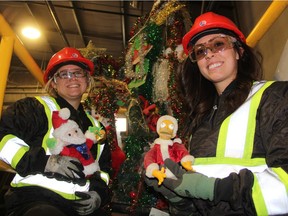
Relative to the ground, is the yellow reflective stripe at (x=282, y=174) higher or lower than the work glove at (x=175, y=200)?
higher

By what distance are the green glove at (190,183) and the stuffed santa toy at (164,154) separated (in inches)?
1.6

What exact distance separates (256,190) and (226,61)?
0.91 metres

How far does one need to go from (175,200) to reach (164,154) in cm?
30

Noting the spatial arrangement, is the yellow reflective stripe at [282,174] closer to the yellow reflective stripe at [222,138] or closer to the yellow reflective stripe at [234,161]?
the yellow reflective stripe at [234,161]

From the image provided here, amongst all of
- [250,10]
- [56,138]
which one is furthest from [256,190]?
[250,10]

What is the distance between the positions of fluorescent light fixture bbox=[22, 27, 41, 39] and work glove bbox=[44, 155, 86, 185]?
7136 mm

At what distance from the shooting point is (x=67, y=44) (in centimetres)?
917

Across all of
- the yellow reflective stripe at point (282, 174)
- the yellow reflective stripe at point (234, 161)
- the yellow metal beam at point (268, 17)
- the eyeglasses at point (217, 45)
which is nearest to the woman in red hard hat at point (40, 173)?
the yellow reflective stripe at point (234, 161)

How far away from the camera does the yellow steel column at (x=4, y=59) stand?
90.0 inches

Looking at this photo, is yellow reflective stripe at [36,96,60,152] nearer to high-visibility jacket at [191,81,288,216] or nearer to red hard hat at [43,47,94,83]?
red hard hat at [43,47,94,83]

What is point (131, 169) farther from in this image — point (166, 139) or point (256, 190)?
point (256, 190)

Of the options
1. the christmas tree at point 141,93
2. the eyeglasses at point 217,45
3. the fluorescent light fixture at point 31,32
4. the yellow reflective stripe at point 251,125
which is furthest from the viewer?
the fluorescent light fixture at point 31,32

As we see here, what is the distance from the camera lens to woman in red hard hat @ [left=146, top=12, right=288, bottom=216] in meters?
1.22

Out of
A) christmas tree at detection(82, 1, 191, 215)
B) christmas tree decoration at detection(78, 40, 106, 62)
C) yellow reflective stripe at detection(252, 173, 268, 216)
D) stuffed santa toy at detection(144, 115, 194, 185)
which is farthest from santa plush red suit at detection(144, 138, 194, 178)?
christmas tree decoration at detection(78, 40, 106, 62)
